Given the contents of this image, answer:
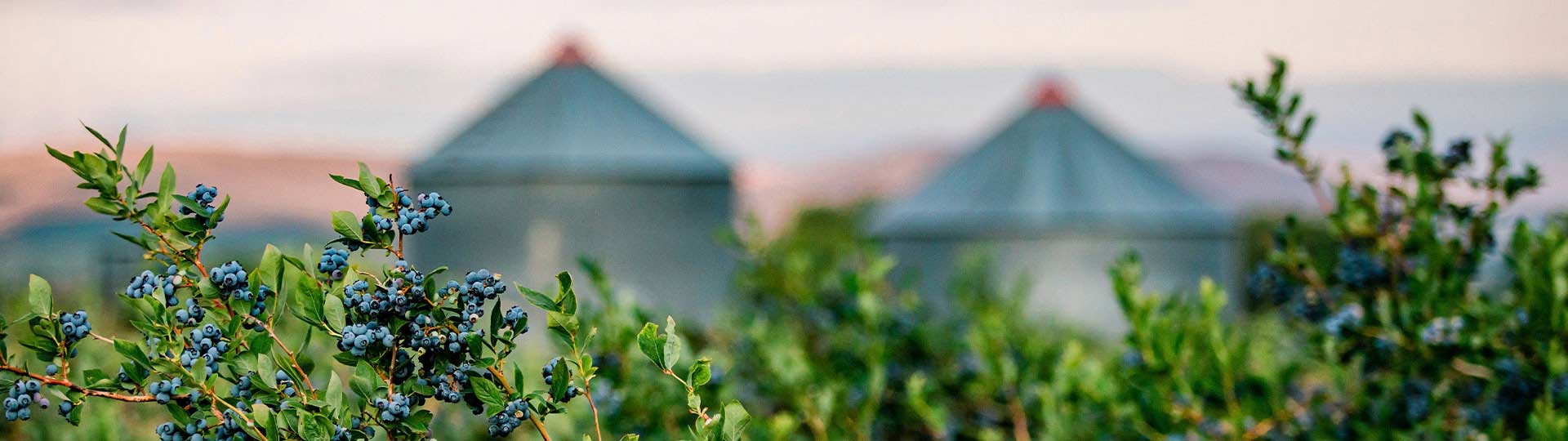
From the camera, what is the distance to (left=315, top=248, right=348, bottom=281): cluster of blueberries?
71.6 inches

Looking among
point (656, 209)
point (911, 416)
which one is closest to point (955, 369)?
point (911, 416)

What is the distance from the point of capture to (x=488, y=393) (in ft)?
5.87

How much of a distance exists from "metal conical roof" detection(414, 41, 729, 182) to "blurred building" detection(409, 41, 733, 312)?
Result: 0.8 inches

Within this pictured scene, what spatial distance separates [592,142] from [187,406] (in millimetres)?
15284

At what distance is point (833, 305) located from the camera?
4.57m

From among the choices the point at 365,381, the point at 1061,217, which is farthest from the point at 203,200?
the point at 1061,217

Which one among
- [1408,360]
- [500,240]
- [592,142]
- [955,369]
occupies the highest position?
[1408,360]

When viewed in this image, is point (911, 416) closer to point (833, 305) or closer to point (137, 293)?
point (833, 305)

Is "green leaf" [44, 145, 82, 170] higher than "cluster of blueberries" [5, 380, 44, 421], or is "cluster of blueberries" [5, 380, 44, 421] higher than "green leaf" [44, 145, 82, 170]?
"green leaf" [44, 145, 82, 170]

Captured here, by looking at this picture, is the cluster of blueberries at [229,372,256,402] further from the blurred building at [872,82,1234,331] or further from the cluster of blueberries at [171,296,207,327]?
the blurred building at [872,82,1234,331]

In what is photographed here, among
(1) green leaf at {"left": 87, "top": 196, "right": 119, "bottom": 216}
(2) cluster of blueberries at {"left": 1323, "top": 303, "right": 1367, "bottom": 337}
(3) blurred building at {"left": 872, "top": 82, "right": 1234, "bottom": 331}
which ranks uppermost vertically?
(1) green leaf at {"left": 87, "top": 196, "right": 119, "bottom": 216}

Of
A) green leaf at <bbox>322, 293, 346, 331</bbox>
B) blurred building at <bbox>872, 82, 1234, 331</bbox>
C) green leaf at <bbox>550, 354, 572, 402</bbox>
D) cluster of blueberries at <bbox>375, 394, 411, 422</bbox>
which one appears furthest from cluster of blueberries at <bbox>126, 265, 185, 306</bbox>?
blurred building at <bbox>872, 82, 1234, 331</bbox>

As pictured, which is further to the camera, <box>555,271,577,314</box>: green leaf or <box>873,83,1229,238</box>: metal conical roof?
<box>873,83,1229,238</box>: metal conical roof

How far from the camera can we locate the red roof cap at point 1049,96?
2141 centimetres
